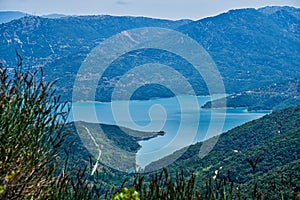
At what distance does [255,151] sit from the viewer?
104 ft

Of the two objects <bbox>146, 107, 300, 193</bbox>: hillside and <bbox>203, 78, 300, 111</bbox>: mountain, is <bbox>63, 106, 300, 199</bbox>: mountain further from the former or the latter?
<bbox>203, 78, 300, 111</bbox>: mountain

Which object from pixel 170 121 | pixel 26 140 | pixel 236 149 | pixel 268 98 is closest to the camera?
pixel 26 140

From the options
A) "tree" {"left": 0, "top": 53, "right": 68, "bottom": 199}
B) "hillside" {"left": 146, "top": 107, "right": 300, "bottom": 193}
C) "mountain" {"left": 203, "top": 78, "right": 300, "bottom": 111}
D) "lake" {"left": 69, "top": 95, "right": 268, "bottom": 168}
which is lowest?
"tree" {"left": 0, "top": 53, "right": 68, "bottom": 199}

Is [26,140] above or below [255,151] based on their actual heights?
below

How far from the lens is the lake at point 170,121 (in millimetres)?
51219

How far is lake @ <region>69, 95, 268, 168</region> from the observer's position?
5122 centimetres

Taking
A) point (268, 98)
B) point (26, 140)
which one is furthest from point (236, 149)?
point (268, 98)

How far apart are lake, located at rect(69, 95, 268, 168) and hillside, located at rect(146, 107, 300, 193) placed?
256 inches

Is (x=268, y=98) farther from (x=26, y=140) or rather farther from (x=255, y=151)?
(x=26, y=140)

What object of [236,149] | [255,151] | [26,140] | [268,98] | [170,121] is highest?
[268,98]

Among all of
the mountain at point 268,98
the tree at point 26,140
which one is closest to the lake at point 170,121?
the mountain at point 268,98

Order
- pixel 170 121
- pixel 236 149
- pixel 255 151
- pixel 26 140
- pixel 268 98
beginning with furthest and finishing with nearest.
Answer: pixel 268 98
pixel 170 121
pixel 236 149
pixel 255 151
pixel 26 140

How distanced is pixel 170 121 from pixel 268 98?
28.6 metres

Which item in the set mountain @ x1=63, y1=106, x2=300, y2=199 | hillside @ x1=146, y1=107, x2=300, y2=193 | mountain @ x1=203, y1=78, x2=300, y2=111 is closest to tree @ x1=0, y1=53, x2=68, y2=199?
hillside @ x1=146, y1=107, x2=300, y2=193
